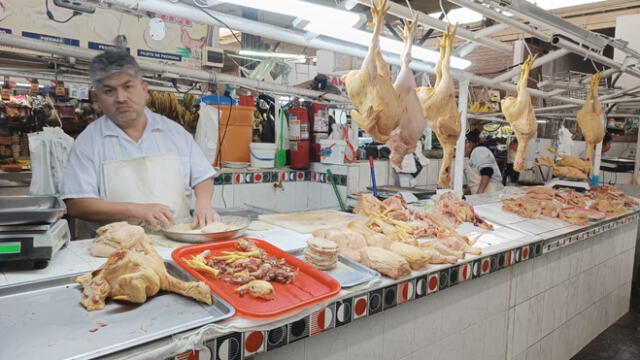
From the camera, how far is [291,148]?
18.6 ft

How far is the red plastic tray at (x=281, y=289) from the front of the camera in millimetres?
1362

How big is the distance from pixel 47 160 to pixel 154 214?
2087mm

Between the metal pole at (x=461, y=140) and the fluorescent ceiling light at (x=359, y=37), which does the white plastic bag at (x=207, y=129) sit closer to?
the fluorescent ceiling light at (x=359, y=37)

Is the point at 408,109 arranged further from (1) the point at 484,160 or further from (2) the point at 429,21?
(1) the point at 484,160

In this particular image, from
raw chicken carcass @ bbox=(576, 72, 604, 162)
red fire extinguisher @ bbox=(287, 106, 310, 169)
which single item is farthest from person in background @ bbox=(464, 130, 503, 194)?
red fire extinguisher @ bbox=(287, 106, 310, 169)

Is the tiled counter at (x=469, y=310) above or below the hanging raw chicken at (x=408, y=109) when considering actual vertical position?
below

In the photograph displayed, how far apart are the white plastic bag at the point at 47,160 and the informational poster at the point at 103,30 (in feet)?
2.75

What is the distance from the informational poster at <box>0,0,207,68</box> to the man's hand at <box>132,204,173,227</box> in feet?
4.59

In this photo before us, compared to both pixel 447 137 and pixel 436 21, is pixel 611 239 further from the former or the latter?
pixel 436 21

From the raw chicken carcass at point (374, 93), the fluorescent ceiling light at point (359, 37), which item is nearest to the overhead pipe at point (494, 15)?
the raw chicken carcass at point (374, 93)

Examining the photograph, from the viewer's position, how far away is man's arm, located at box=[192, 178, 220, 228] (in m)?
2.28

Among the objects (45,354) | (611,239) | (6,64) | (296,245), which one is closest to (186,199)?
(296,245)

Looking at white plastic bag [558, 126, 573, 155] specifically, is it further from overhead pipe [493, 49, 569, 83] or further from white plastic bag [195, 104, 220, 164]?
white plastic bag [195, 104, 220, 164]

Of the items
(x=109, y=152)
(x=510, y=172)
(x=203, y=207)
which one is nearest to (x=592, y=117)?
(x=203, y=207)
